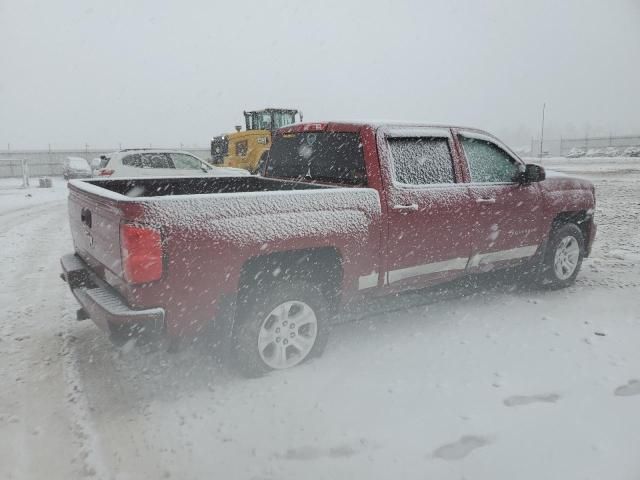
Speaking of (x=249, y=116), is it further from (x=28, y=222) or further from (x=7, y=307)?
(x=7, y=307)

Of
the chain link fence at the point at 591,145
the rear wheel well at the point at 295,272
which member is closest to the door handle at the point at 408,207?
the rear wheel well at the point at 295,272

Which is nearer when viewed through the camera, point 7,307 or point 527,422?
point 527,422

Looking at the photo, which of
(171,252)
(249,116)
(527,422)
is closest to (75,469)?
(171,252)

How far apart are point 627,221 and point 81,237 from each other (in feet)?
33.1

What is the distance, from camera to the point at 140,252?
114 inches

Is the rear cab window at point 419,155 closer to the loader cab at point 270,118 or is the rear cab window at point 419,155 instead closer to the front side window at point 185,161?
the front side window at point 185,161

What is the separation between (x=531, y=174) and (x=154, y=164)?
36.6 feet

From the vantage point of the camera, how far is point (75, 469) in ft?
8.59

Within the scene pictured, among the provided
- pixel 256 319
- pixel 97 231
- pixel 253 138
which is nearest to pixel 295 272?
pixel 256 319

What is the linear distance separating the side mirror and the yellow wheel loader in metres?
12.6

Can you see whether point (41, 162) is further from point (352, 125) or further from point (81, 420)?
point (81, 420)

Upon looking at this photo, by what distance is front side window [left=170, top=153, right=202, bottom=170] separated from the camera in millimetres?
13836

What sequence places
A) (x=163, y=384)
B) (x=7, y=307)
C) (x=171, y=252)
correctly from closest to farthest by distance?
(x=171, y=252)
(x=163, y=384)
(x=7, y=307)

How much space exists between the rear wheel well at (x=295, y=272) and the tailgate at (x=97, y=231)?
85 centimetres
